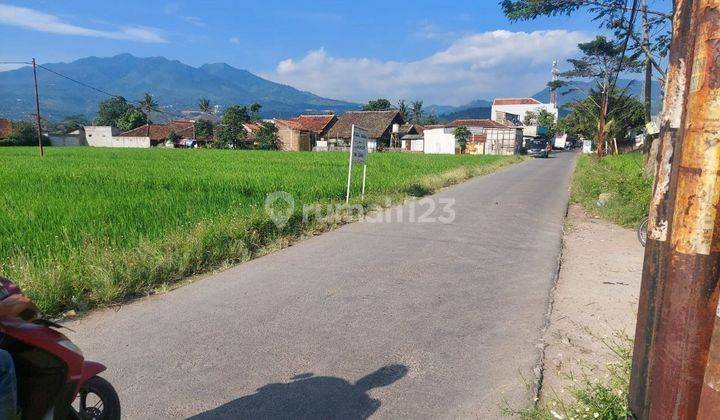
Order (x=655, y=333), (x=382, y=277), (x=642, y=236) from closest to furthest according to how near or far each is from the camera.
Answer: (x=655, y=333), (x=382, y=277), (x=642, y=236)

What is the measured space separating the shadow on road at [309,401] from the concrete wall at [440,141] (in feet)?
154

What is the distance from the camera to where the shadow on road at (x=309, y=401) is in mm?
2410

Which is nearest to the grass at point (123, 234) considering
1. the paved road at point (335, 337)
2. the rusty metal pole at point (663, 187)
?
the paved road at point (335, 337)

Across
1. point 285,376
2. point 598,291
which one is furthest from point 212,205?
point 598,291

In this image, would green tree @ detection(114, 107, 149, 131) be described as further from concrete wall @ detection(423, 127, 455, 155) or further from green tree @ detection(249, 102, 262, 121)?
concrete wall @ detection(423, 127, 455, 155)

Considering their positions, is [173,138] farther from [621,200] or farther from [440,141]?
[621,200]

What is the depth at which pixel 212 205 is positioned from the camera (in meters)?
7.20

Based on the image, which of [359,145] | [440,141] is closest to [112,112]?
[440,141]

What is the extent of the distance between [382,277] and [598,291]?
7.03ft

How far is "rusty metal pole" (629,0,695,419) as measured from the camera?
1.34 meters

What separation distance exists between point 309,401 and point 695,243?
6.63ft

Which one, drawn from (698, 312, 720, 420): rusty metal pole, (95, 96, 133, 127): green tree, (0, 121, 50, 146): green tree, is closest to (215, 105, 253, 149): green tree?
(0, 121, 50, 146): green tree

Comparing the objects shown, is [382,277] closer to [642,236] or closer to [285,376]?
[285,376]

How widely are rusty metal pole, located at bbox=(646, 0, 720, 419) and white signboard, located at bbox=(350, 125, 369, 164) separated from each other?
25.4 feet
